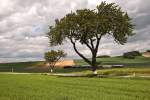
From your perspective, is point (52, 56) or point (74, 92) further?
point (52, 56)

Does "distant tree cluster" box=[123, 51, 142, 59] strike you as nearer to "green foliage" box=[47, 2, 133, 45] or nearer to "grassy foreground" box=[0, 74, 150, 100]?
"green foliage" box=[47, 2, 133, 45]

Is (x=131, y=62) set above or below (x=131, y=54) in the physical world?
below

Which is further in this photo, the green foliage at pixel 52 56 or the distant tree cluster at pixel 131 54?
the distant tree cluster at pixel 131 54

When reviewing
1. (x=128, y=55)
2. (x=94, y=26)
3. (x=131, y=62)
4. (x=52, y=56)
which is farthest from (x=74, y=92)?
(x=128, y=55)

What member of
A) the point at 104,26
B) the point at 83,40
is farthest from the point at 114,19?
the point at 83,40

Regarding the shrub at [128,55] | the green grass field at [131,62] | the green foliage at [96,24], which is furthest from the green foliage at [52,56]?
the green foliage at [96,24]

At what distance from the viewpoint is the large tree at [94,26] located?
84.8m

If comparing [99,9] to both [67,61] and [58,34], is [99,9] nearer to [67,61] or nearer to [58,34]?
[58,34]

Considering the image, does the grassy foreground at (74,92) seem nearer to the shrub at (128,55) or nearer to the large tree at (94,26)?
the large tree at (94,26)

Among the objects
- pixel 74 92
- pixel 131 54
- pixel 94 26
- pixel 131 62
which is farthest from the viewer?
pixel 131 54

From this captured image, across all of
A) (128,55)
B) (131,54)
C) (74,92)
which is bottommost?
(74,92)

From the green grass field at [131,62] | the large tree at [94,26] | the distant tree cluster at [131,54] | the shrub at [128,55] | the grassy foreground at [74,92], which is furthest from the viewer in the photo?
the distant tree cluster at [131,54]

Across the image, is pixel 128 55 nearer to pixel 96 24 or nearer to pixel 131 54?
pixel 131 54

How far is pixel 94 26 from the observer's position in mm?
84500
